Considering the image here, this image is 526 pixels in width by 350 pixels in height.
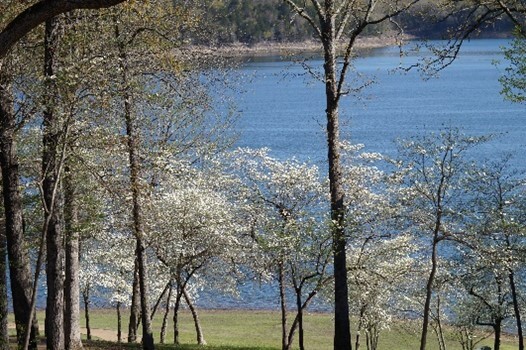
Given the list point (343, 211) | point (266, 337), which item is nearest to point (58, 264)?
point (343, 211)

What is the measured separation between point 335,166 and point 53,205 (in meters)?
6.45

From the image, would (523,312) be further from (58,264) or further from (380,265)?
(58,264)

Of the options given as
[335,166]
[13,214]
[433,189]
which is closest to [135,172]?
[13,214]

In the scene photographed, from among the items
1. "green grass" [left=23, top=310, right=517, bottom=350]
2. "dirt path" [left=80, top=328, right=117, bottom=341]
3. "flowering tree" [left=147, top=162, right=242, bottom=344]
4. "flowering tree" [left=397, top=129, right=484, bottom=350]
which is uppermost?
"flowering tree" [left=397, top=129, right=484, bottom=350]

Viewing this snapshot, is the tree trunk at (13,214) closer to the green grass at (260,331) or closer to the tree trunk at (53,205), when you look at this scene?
the tree trunk at (53,205)

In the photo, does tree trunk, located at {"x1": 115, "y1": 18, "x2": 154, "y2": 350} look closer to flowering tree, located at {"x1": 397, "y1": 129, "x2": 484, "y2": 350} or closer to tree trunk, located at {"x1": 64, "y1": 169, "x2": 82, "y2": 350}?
tree trunk, located at {"x1": 64, "y1": 169, "x2": 82, "y2": 350}

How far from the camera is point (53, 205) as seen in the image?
1097cm

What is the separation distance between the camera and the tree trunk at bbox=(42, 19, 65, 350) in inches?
404

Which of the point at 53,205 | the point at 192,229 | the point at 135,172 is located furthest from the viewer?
the point at 192,229

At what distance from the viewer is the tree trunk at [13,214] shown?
453 inches

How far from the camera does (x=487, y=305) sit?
67.3 ft

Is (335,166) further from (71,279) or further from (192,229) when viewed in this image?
(192,229)

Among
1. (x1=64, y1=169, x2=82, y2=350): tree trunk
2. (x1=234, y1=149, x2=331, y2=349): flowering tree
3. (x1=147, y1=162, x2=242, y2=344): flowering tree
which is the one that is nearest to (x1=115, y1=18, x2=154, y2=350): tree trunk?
(x1=64, y1=169, x2=82, y2=350): tree trunk

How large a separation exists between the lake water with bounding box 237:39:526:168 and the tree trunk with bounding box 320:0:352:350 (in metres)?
3.72
